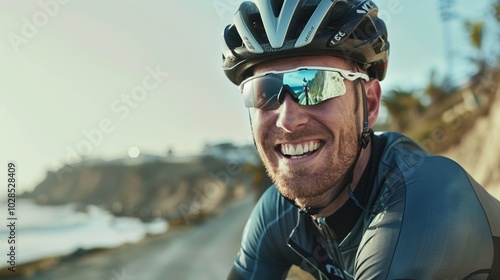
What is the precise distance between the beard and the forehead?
38 cm

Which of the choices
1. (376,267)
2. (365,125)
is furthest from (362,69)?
(376,267)

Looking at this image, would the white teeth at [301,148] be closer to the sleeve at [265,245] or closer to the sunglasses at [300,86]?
the sunglasses at [300,86]

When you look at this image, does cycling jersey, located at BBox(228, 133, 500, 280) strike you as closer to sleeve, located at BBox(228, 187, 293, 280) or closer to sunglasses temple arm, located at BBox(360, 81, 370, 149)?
sunglasses temple arm, located at BBox(360, 81, 370, 149)

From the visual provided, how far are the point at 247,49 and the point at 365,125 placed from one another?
83 centimetres

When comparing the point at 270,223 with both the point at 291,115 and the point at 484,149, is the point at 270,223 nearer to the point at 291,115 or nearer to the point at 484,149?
the point at 291,115

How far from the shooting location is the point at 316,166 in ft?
9.07

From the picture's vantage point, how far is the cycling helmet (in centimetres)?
283

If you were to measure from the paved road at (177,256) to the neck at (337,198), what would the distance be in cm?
2260

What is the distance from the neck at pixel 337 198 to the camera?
112 inches

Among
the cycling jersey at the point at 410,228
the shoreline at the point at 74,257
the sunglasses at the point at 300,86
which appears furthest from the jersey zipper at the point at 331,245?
the shoreline at the point at 74,257

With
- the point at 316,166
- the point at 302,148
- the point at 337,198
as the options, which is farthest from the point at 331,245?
the point at 302,148

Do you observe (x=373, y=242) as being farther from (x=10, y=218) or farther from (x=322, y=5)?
(x=10, y=218)

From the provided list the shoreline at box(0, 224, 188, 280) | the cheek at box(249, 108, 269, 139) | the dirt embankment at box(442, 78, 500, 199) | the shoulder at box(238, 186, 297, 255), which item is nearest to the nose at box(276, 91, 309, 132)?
the cheek at box(249, 108, 269, 139)

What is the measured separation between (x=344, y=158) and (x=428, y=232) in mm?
696
